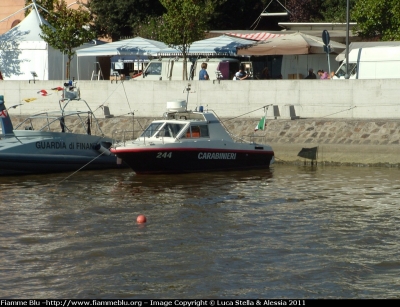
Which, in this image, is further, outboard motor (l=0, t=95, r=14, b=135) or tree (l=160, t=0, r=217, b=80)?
tree (l=160, t=0, r=217, b=80)

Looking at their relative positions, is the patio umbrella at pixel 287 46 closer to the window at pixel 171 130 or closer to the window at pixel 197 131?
the window at pixel 197 131

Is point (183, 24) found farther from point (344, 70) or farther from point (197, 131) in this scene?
point (197, 131)

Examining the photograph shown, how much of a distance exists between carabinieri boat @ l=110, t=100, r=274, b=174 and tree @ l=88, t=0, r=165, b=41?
22.6 meters

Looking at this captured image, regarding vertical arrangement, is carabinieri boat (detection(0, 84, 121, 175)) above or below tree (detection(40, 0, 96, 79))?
below

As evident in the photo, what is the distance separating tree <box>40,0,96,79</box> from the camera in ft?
118

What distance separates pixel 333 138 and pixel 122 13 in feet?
74.4

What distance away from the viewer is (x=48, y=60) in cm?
3762

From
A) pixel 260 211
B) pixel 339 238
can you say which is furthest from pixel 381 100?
pixel 339 238

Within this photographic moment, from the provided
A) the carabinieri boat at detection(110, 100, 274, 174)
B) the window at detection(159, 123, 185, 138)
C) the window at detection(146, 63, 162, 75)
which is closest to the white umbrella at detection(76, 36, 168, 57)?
the window at detection(146, 63, 162, 75)

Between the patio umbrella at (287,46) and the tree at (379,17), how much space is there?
1756 mm

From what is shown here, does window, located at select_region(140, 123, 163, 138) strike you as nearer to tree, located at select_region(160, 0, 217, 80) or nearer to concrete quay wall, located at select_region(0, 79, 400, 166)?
concrete quay wall, located at select_region(0, 79, 400, 166)

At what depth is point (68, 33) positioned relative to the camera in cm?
3591

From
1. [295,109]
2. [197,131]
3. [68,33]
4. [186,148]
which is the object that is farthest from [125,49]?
[186,148]

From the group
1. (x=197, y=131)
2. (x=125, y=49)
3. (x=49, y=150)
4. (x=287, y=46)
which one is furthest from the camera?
(x=125, y=49)
